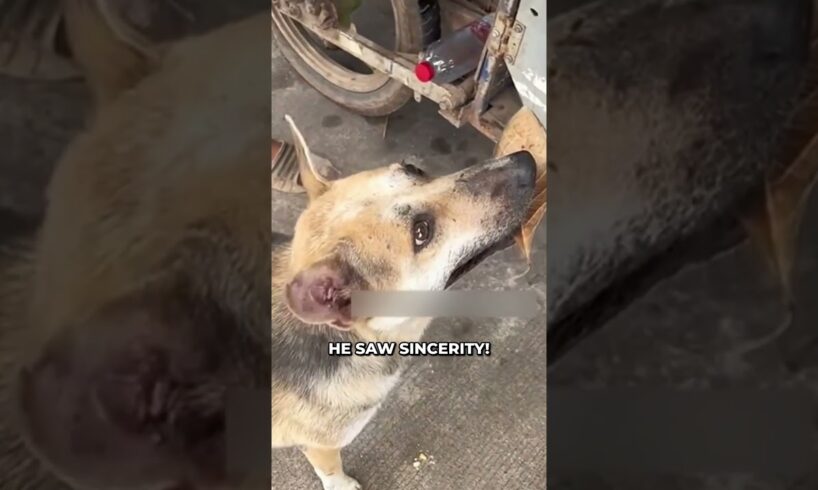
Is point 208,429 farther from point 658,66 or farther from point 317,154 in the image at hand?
point 658,66

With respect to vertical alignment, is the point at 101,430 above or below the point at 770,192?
below

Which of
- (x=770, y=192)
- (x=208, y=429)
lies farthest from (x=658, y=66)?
(x=208, y=429)

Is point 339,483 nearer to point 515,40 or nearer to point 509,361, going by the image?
point 509,361

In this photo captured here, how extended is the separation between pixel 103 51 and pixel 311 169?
5.2 inches

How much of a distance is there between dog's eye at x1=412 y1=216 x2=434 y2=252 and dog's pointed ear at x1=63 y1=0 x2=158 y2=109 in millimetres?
172

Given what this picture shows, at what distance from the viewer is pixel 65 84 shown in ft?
1.46

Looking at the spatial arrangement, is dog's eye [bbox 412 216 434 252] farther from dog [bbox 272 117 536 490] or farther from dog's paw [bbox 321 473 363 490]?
dog's paw [bbox 321 473 363 490]

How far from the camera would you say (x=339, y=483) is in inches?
17.1

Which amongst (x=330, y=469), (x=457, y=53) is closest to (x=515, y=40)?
(x=457, y=53)

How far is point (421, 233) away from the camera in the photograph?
425 mm

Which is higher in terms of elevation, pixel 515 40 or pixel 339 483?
pixel 515 40

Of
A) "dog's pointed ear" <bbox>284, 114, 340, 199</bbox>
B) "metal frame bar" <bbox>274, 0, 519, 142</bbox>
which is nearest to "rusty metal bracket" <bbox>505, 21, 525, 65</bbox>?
"metal frame bar" <bbox>274, 0, 519, 142</bbox>

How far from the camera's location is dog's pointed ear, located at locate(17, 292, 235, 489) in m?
0.44

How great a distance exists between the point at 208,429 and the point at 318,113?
183mm
